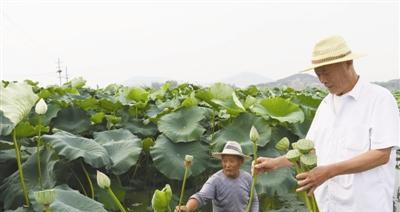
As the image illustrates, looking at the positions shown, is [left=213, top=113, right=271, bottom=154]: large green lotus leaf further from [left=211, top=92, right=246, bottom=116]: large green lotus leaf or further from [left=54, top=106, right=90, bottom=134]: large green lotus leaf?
[left=54, top=106, right=90, bottom=134]: large green lotus leaf

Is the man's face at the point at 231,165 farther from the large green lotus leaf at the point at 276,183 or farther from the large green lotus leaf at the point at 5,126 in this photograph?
the large green lotus leaf at the point at 5,126

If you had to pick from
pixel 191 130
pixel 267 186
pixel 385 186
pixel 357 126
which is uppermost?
pixel 357 126

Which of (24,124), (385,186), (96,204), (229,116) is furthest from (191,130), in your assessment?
(385,186)

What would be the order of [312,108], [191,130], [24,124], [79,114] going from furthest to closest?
[312,108] < [79,114] < [191,130] < [24,124]

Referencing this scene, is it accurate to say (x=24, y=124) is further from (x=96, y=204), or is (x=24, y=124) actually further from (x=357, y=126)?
(x=357, y=126)

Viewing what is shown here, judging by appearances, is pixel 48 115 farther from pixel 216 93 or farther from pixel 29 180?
pixel 216 93

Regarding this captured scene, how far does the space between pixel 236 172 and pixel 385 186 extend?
1188mm

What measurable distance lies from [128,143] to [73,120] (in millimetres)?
945

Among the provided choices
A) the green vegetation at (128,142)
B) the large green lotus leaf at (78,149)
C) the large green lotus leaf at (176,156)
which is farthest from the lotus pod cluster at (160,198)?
the large green lotus leaf at (176,156)

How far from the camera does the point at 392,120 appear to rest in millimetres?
1614

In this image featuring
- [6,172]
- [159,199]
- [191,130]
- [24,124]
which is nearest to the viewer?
[159,199]

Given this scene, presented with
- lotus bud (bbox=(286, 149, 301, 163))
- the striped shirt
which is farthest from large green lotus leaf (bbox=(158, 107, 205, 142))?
lotus bud (bbox=(286, 149, 301, 163))

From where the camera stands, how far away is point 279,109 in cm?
424

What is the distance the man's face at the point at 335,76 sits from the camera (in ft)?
5.28
